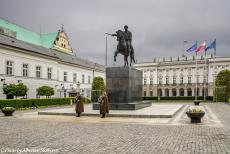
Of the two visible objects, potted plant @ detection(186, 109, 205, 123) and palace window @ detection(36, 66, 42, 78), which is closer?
potted plant @ detection(186, 109, 205, 123)

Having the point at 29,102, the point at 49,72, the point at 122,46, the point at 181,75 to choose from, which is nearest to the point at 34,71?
the point at 49,72

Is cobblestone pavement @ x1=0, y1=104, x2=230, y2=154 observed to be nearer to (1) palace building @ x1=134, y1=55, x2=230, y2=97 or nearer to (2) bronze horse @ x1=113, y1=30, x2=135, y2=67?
(2) bronze horse @ x1=113, y1=30, x2=135, y2=67

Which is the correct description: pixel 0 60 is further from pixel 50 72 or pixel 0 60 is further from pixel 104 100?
pixel 104 100

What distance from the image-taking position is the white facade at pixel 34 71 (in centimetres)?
3819

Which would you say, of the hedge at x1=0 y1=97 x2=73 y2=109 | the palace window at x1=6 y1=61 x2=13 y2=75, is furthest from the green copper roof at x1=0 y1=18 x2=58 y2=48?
the hedge at x1=0 y1=97 x2=73 y2=109

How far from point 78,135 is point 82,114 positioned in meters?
9.21

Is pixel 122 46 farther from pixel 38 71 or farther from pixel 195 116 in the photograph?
pixel 38 71

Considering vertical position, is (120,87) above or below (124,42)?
below

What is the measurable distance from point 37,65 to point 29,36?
69.1ft

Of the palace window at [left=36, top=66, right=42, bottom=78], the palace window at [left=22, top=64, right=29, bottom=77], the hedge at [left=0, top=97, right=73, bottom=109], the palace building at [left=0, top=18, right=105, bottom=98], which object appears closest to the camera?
the hedge at [left=0, top=97, right=73, bottom=109]

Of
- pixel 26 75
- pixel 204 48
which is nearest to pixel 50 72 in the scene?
pixel 26 75

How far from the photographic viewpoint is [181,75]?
10425 cm

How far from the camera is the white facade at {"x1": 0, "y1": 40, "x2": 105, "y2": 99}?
38.2m

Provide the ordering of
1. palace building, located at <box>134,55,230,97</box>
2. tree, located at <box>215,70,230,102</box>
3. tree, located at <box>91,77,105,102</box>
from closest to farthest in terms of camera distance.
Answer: tree, located at <box>215,70,230,102</box> < tree, located at <box>91,77,105,102</box> < palace building, located at <box>134,55,230,97</box>
